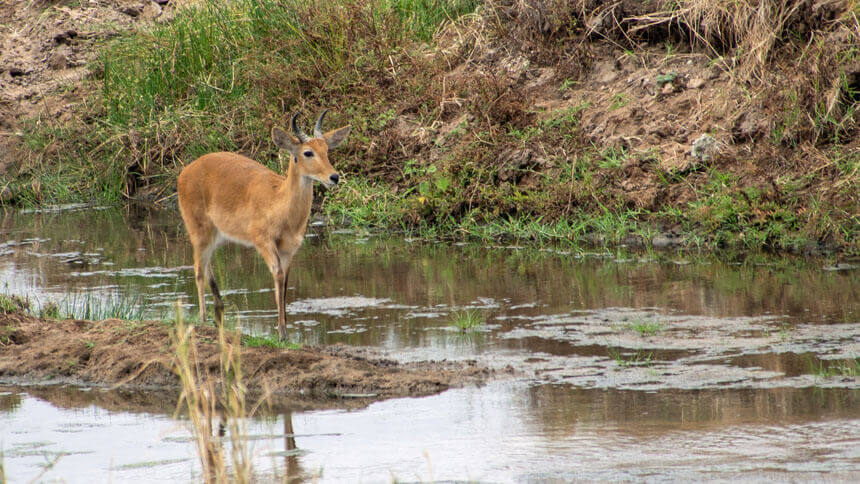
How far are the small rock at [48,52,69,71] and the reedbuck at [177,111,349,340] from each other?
404 inches

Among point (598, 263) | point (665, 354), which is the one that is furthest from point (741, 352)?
point (598, 263)

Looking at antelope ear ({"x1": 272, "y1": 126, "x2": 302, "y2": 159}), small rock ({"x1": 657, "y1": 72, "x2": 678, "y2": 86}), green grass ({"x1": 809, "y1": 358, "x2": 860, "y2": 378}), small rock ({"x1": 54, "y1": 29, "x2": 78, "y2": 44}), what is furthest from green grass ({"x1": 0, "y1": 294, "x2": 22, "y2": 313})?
small rock ({"x1": 54, "y1": 29, "x2": 78, "y2": 44})

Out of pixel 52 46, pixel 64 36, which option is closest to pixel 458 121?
pixel 64 36

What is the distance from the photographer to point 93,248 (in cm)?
1325

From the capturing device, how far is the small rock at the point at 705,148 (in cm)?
1199

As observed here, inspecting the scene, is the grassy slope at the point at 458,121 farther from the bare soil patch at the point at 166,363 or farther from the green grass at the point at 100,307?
the bare soil patch at the point at 166,363

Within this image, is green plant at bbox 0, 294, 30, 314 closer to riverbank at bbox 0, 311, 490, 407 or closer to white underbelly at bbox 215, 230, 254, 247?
riverbank at bbox 0, 311, 490, 407

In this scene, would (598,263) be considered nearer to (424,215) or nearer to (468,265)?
(468,265)

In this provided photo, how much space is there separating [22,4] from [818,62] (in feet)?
48.4

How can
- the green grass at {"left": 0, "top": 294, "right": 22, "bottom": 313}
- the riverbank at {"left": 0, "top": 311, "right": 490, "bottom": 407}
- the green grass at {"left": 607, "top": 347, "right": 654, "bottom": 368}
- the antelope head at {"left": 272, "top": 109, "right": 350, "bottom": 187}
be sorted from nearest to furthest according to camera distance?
the riverbank at {"left": 0, "top": 311, "right": 490, "bottom": 407}, the green grass at {"left": 607, "top": 347, "right": 654, "bottom": 368}, the green grass at {"left": 0, "top": 294, "right": 22, "bottom": 313}, the antelope head at {"left": 272, "top": 109, "right": 350, "bottom": 187}

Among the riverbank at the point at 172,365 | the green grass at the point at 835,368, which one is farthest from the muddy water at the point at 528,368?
the riverbank at the point at 172,365

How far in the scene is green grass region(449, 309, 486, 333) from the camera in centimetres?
866

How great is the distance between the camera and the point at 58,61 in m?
19.3

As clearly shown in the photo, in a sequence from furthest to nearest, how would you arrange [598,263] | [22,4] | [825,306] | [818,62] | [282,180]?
[22,4], [818,62], [598,263], [282,180], [825,306]
